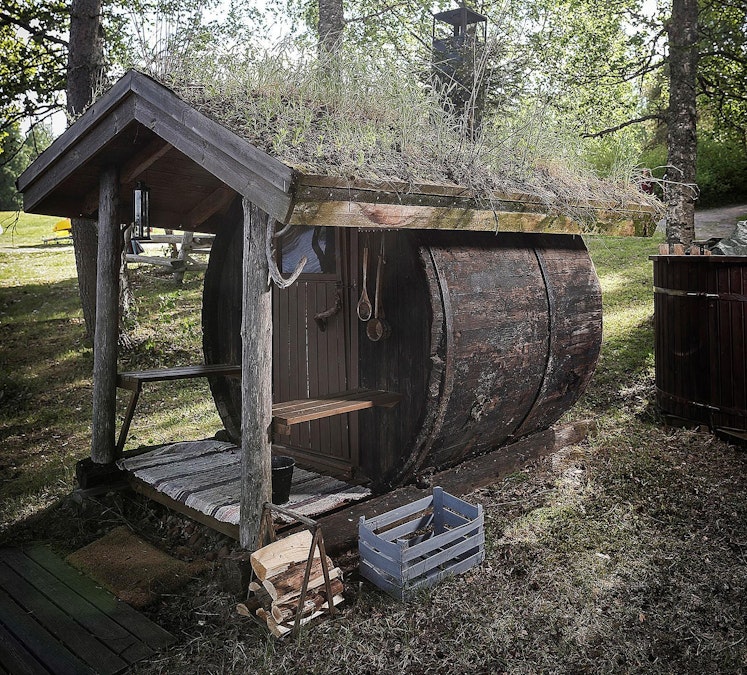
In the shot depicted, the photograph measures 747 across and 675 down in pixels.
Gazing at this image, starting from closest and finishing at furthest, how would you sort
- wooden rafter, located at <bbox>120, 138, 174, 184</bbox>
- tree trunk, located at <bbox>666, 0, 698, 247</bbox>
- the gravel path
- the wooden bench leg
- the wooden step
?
the wooden step → wooden rafter, located at <bbox>120, 138, 174, 184</bbox> → the wooden bench leg → tree trunk, located at <bbox>666, 0, 698, 247</bbox> → the gravel path

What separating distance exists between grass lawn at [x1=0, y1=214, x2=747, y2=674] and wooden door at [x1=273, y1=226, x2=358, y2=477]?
1131mm

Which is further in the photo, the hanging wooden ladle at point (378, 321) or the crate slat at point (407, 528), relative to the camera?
the hanging wooden ladle at point (378, 321)

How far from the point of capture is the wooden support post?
4.69 metres

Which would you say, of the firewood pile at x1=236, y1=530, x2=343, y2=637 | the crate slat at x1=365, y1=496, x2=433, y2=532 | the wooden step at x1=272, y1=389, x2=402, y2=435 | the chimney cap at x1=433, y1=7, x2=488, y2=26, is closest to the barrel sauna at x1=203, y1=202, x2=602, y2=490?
the wooden step at x1=272, y1=389, x2=402, y2=435

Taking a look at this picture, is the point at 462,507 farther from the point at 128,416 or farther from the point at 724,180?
the point at 724,180

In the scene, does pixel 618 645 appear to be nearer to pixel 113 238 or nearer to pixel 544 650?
pixel 544 650

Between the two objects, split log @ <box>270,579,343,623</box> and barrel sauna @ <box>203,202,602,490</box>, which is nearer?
split log @ <box>270,579,343,623</box>

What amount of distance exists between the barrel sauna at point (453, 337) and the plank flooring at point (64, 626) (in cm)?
174

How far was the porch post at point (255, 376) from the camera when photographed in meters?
3.61

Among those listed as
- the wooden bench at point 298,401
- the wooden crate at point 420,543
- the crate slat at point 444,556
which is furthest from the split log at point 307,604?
the wooden bench at point 298,401

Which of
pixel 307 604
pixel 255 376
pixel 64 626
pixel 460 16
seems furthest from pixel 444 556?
pixel 460 16

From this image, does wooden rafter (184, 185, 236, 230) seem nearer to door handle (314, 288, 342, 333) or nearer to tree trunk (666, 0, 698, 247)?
door handle (314, 288, 342, 333)

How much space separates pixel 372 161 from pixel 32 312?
990 cm

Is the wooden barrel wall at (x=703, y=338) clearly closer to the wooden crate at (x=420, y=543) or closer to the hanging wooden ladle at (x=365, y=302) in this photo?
the wooden crate at (x=420, y=543)
